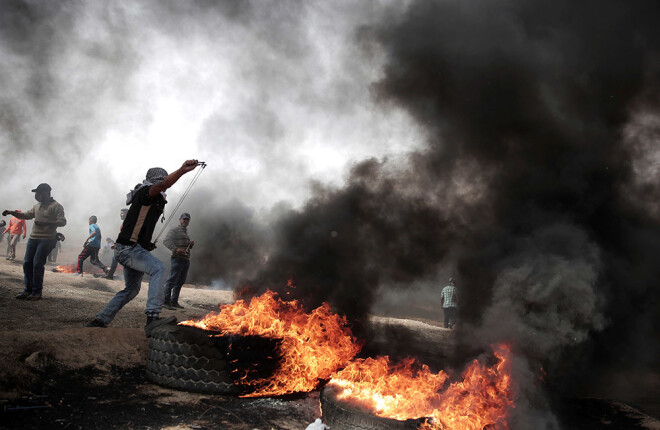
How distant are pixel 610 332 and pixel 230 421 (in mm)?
6126

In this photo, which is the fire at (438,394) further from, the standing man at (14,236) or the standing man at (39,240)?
the standing man at (14,236)

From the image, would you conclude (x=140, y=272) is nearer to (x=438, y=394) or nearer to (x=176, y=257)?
(x=438, y=394)

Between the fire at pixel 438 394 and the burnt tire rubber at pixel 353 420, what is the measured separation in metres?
0.15

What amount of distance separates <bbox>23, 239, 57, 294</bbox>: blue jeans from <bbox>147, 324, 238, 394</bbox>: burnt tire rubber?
5103 mm

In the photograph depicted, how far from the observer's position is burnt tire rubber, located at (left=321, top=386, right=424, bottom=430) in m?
3.83

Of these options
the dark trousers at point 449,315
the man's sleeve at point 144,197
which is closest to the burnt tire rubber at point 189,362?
the man's sleeve at point 144,197

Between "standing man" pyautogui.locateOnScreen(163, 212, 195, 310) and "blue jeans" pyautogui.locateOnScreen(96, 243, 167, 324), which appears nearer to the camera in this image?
"blue jeans" pyautogui.locateOnScreen(96, 243, 167, 324)

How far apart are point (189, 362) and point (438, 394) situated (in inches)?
116

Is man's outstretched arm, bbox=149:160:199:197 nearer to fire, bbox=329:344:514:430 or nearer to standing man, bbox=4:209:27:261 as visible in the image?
fire, bbox=329:344:514:430

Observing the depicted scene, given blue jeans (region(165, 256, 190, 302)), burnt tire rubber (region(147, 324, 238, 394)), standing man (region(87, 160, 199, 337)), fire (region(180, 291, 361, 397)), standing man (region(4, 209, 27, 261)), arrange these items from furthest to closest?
1. standing man (region(4, 209, 27, 261))
2. blue jeans (region(165, 256, 190, 302))
3. standing man (region(87, 160, 199, 337))
4. fire (region(180, 291, 361, 397))
5. burnt tire rubber (region(147, 324, 238, 394))

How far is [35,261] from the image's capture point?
26.7 feet

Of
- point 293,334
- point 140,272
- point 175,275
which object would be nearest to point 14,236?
point 175,275

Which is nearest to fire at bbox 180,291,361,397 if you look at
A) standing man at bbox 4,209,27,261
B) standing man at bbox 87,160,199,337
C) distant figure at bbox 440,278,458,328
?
standing man at bbox 87,160,199,337

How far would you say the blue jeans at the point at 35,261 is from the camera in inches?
322
